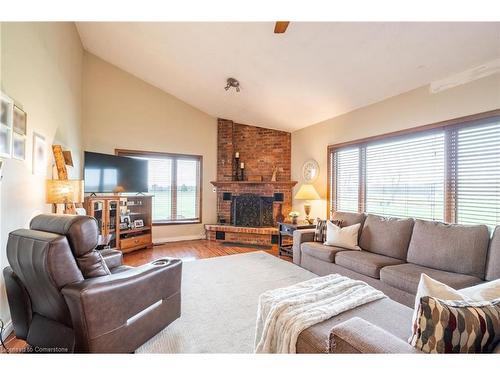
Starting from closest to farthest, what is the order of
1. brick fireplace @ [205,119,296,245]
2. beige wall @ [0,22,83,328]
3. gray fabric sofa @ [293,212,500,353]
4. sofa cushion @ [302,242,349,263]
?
1. gray fabric sofa @ [293,212,500,353]
2. beige wall @ [0,22,83,328]
3. sofa cushion @ [302,242,349,263]
4. brick fireplace @ [205,119,296,245]

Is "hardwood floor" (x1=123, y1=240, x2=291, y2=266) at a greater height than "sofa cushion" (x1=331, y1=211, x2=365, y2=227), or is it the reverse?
"sofa cushion" (x1=331, y1=211, x2=365, y2=227)

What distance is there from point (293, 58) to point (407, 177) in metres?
2.22

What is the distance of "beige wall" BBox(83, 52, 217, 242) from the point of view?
454 cm

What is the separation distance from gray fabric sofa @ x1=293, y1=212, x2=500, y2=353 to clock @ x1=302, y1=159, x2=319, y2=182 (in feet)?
4.10

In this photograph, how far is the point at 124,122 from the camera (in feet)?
15.8

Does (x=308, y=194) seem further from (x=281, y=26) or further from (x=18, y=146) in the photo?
(x=18, y=146)

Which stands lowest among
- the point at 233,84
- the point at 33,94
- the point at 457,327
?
the point at 457,327

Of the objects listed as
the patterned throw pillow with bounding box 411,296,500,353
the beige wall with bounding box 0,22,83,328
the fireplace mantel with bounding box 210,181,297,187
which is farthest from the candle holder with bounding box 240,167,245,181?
the patterned throw pillow with bounding box 411,296,500,353

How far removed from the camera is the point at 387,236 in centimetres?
285

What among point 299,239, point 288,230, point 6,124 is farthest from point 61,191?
point 288,230

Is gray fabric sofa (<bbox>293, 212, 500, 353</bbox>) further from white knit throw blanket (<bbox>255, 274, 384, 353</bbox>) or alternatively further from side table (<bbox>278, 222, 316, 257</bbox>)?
side table (<bbox>278, 222, 316, 257</bbox>)

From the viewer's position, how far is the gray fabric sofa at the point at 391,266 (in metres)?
1.08

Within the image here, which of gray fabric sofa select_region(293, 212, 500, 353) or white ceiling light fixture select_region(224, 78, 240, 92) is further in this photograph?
white ceiling light fixture select_region(224, 78, 240, 92)
